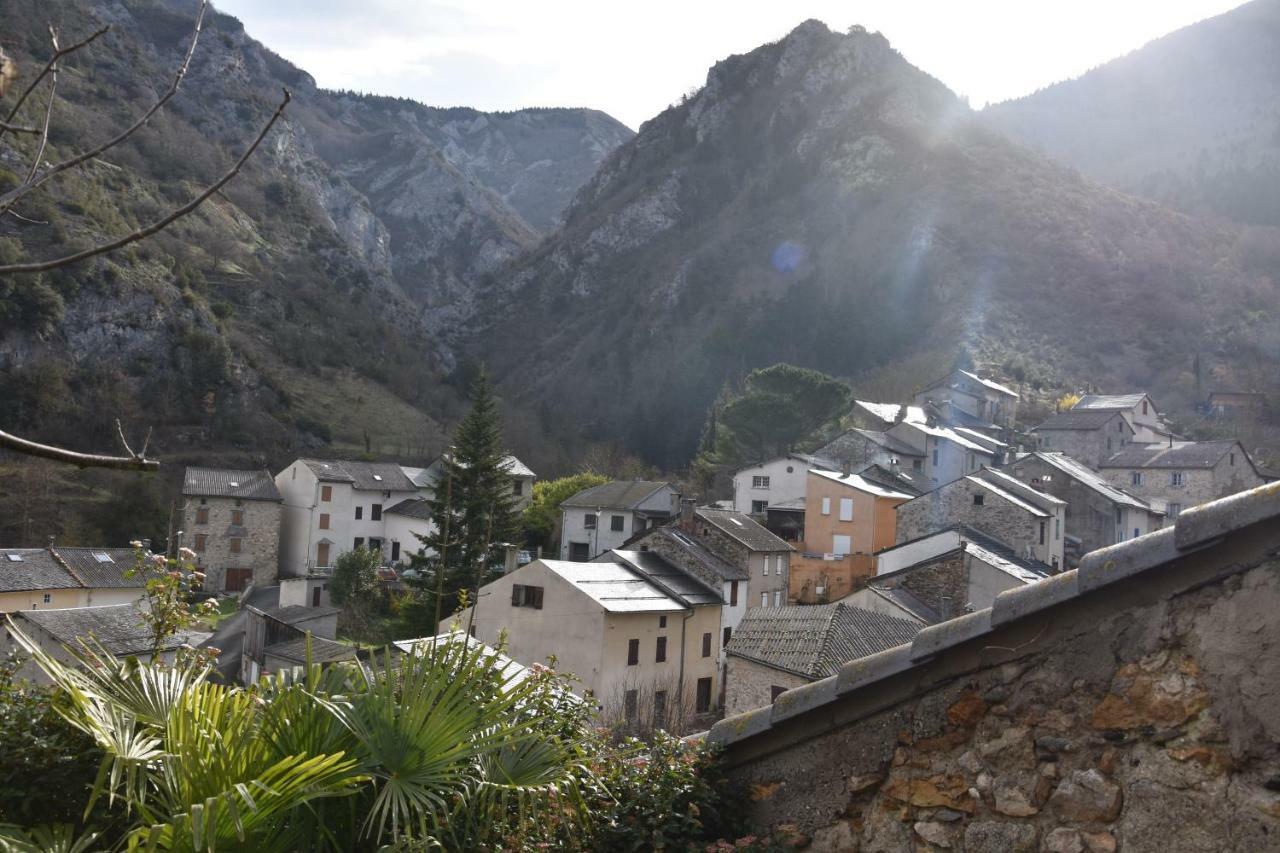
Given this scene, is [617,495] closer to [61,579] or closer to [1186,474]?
[61,579]

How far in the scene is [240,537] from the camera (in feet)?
157

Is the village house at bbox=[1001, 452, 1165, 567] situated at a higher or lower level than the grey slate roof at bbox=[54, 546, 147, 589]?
higher

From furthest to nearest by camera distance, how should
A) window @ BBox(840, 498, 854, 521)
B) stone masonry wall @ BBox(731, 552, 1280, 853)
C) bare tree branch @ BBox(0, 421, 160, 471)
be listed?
window @ BBox(840, 498, 854, 521), stone masonry wall @ BBox(731, 552, 1280, 853), bare tree branch @ BBox(0, 421, 160, 471)

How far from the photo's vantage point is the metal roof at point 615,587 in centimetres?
2464

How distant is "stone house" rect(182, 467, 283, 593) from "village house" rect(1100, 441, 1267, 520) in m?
44.3

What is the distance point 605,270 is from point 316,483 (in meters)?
81.5

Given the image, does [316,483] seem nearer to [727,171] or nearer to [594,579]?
[594,579]

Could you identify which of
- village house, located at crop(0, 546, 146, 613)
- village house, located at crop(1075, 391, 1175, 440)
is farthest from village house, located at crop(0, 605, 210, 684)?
village house, located at crop(1075, 391, 1175, 440)

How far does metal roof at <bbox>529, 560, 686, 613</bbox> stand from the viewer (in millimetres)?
24641

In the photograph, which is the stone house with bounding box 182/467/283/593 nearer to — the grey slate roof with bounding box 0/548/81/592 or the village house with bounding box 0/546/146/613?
the village house with bounding box 0/546/146/613

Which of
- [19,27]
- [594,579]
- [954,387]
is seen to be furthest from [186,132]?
[594,579]

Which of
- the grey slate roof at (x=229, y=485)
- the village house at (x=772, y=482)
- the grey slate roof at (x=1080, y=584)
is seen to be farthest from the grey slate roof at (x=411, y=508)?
the grey slate roof at (x=1080, y=584)

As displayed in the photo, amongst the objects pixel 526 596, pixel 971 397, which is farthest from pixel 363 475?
pixel 971 397

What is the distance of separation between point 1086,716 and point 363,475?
50726 mm
